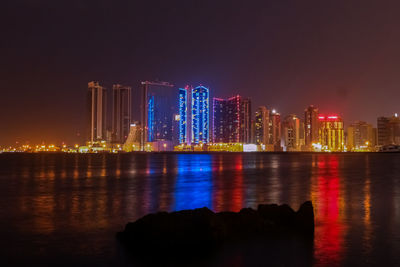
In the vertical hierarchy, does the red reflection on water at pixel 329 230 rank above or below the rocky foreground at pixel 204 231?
below

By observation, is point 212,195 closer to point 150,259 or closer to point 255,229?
point 255,229

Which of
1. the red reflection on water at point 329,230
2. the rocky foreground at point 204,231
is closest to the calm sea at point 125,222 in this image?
the red reflection on water at point 329,230

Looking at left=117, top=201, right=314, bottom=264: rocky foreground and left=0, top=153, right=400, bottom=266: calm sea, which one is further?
left=117, top=201, right=314, bottom=264: rocky foreground

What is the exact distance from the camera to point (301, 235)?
1171 centimetres

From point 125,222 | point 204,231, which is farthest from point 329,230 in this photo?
point 125,222

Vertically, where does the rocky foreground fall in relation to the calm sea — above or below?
above

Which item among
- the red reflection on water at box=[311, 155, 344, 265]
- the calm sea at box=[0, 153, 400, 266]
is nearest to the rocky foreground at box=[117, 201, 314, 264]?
the red reflection on water at box=[311, 155, 344, 265]

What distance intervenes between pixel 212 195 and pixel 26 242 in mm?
13343

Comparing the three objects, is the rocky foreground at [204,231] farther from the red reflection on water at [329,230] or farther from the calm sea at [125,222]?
the calm sea at [125,222]

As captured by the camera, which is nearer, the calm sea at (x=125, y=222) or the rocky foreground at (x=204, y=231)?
the calm sea at (x=125, y=222)

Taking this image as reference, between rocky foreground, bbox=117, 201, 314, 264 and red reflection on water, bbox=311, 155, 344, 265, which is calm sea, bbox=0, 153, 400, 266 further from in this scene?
rocky foreground, bbox=117, 201, 314, 264

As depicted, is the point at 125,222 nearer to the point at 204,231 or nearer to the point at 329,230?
the point at 204,231

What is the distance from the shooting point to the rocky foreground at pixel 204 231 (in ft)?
32.5

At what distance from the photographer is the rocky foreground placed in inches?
390
